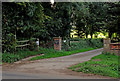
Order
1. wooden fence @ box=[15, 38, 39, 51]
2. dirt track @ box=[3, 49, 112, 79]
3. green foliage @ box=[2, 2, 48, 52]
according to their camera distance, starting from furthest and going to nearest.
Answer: wooden fence @ box=[15, 38, 39, 51], green foliage @ box=[2, 2, 48, 52], dirt track @ box=[3, 49, 112, 79]

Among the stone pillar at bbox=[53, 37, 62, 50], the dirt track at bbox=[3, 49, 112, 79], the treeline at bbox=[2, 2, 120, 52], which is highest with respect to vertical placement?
the treeline at bbox=[2, 2, 120, 52]

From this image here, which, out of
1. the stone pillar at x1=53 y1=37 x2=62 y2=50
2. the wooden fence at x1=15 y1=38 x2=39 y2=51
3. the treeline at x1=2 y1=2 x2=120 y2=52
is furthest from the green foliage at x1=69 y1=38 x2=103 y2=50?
the wooden fence at x1=15 y1=38 x2=39 y2=51

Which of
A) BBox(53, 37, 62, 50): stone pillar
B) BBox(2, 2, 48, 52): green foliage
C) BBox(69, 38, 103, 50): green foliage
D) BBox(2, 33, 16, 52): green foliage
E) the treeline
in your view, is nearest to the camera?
BBox(2, 33, 16, 52): green foliage

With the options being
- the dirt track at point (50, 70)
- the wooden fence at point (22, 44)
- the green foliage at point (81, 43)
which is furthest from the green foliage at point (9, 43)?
the green foliage at point (81, 43)

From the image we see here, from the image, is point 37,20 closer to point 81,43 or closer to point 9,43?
point 9,43

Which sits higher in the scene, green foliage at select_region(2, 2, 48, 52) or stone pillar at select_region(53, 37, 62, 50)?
green foliage at select_region(2, 2, 48, 52)

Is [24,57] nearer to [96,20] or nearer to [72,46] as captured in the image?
[72,46]

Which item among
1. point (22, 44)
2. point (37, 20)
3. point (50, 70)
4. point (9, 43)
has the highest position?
point (37, 20)

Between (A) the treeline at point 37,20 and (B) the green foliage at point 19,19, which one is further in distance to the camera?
(A) the treeline at point 37,20

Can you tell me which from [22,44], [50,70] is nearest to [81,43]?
[22,44]

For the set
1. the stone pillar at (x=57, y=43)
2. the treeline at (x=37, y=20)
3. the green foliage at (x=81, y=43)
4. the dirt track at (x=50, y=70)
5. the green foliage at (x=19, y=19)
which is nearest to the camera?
the dirt track at (x=50, y=70)

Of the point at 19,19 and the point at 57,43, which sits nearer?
the point at 19,19

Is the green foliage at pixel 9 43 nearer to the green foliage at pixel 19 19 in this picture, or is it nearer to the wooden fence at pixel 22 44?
the green foliage at pixel 19 19

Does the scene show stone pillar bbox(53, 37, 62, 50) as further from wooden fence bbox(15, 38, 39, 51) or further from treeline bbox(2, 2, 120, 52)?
wooden fence bbox(15, 38, 39, 51)
